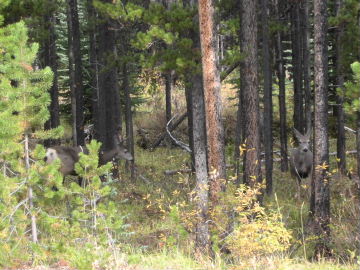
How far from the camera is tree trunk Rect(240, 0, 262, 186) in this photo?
12977 mm

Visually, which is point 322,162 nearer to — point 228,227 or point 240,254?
point 228,227

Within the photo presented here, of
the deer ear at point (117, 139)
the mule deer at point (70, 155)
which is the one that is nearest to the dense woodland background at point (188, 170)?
the deer ear at point (117, 139)

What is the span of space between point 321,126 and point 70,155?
9381 mm

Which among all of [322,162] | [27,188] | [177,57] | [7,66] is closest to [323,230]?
[322,162]

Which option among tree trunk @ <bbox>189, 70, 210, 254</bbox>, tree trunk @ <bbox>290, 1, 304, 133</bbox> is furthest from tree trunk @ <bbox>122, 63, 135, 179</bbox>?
tree trunk @ <bbox>189, 70, 210, 254</bbox>

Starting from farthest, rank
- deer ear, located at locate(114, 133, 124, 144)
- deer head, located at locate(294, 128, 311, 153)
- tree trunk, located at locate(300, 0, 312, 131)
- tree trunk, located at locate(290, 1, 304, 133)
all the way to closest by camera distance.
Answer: tree trunk, located at locate(290, 1, 304, 133)
deer ear, located at locate(114, 133, 124, 144)
tree trunk, located at locate(300, 0, 312, 131)
deer head, located at locate(294, 128, 311, 153)

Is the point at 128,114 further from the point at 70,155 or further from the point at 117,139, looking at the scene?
the point at 70,155

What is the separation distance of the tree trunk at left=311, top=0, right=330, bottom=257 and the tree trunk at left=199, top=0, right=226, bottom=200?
226cm

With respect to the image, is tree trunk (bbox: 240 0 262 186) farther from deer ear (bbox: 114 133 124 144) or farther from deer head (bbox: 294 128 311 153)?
deer ear (bbox: 114 133 124 144)

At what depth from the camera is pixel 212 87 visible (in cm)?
1093

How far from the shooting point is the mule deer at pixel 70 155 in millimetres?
17462

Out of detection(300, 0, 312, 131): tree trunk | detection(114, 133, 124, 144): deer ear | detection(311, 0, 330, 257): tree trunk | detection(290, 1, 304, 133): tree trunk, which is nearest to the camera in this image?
detection(311, 0, 330, 257): tree trunk

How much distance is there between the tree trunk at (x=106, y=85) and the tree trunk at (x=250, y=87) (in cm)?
512

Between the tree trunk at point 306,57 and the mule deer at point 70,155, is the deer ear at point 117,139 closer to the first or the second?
the mule deer at point 70,155
